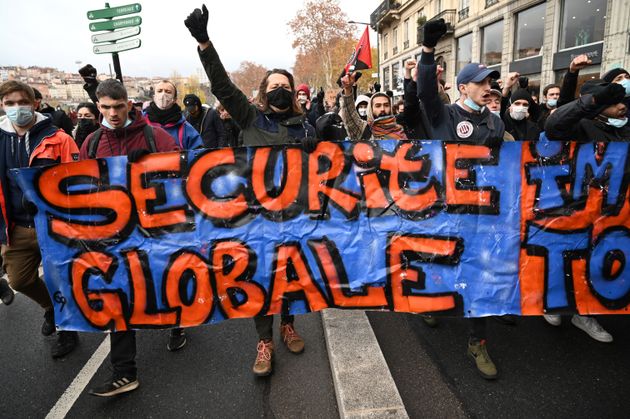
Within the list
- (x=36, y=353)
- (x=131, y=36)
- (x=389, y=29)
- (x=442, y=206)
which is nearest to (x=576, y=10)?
(x=131, y=36)

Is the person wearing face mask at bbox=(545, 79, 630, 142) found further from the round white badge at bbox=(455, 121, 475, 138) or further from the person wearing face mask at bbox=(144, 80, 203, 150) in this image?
the person wearing face mask at bbox=(144, 80, 203, 150)

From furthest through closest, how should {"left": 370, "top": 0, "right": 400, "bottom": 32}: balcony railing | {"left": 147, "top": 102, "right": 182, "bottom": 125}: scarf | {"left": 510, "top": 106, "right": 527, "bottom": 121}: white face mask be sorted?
{"left": 370, "top": 0, "right": 400, "bottom": 32}: balcony railing → {"left": 510, "top": 106, "right": 527, "bottom": 121}: white face mask → {"left": 147, "top": 102, "right": 182, "bottom": 125}: scarf

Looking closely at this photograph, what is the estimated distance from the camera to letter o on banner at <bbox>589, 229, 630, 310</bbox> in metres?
2.50

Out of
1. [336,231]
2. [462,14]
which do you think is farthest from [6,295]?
[462,14]

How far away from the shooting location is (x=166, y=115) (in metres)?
3.89

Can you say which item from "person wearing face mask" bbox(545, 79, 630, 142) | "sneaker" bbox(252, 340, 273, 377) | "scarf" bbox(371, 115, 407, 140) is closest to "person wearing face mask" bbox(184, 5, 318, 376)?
"sneaker" bbox(252, 340, 273, 377)

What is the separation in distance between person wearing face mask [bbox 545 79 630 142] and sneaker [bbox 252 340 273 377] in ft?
8.32

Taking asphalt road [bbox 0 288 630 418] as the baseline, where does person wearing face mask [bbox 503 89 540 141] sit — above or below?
above

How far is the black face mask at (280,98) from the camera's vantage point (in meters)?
2.78

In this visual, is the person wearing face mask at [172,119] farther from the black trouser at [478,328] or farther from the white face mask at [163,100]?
the black trouser at [478,328]

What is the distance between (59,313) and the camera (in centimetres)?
260

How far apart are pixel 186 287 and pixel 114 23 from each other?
555 cm

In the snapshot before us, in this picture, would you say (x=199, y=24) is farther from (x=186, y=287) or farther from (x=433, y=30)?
(x=186, y=287)

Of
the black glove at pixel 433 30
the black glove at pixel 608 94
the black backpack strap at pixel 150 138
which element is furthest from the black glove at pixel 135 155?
the black glove at pixel 608 94
